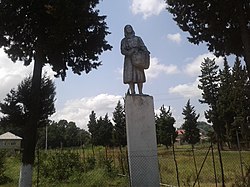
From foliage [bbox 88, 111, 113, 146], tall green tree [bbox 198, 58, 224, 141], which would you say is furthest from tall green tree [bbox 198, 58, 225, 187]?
foliage [bbox 88, 111, 113, 146]

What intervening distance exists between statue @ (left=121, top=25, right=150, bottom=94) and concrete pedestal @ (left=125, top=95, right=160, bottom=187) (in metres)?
0.64

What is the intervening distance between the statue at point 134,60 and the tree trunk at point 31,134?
3.36 meters

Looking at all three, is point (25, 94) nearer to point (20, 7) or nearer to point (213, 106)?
point (20, 7)

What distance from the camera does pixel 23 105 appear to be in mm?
18172

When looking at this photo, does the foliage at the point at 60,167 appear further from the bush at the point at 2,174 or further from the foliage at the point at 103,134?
the foliage at the point at 103,134

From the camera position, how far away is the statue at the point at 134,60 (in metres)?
9.09

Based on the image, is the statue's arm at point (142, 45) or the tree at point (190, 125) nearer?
the statue's arm at point (142, 45)

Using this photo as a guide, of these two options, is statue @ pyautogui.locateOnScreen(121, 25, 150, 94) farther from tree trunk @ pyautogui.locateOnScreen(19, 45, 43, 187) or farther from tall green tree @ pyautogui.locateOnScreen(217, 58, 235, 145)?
tall green tree @ pyautogui.locateOnScreen(217, 58, 235, 145)

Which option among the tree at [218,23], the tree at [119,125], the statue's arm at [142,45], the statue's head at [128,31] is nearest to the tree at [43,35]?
the statue's head at [128,31]

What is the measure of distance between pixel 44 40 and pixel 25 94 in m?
10.0

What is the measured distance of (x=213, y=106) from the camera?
153 ft

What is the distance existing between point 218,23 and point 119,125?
140ft

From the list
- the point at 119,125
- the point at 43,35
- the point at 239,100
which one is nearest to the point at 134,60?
the point at 43,35

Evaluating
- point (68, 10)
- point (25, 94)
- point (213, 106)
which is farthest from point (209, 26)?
point (213, 106)
